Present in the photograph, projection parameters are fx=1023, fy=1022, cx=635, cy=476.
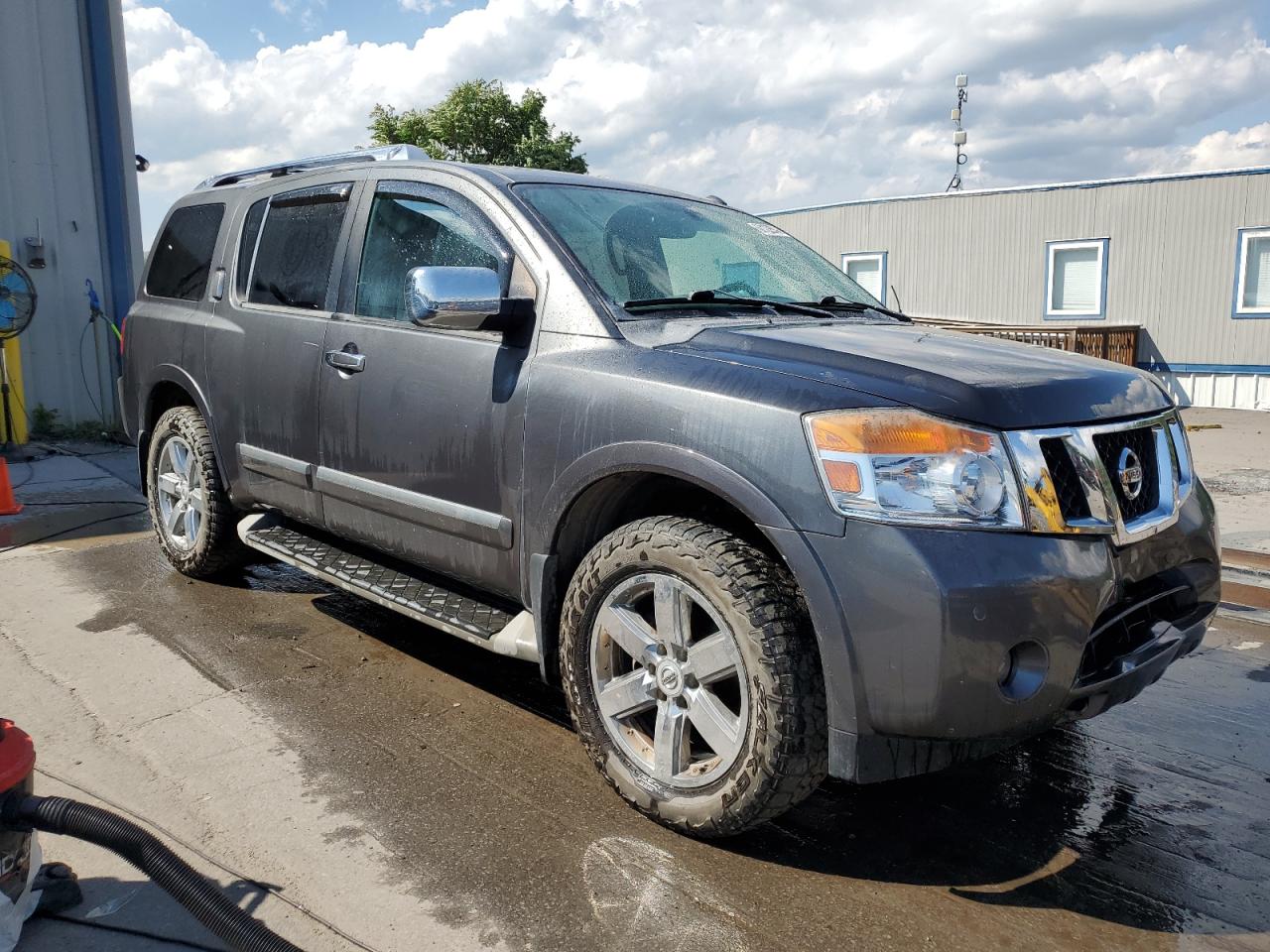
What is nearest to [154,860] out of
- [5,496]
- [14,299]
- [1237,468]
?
[5,496]

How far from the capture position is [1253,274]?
17.2 metres

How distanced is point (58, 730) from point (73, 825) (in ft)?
4.79

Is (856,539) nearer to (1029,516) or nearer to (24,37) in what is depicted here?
(1029,516)

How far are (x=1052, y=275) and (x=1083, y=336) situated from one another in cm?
293

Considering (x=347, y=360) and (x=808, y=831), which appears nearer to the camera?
(x=808, y=831)

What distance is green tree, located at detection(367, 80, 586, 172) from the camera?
1318 inches

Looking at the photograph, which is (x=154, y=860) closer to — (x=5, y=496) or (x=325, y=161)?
(x=325, y=161)

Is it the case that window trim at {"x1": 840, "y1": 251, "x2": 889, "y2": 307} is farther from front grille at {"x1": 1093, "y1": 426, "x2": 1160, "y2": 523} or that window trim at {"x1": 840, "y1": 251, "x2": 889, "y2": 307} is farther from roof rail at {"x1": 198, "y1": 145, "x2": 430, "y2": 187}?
front grille at {"x1": 1093, "y1": 426, "x2": 1160, "y2": 523}

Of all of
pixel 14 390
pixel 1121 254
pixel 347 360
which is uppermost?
pixel 1121 254

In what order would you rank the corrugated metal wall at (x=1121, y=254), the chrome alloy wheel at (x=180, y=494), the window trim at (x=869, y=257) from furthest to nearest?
the window trim at (x=869, y=257)
the corrugated metal wall at (x=1121, y=254)
the chrome alloy wheel at (x=180, y=494)

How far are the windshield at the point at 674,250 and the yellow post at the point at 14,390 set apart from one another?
8.30 meters

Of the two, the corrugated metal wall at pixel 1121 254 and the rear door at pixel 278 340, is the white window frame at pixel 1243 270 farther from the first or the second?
the rear door at pixel 278 340

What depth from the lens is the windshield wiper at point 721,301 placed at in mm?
3234

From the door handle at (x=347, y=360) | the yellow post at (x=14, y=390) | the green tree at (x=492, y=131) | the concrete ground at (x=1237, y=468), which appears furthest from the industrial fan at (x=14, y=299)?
the green tree at (x=492, y=131)
